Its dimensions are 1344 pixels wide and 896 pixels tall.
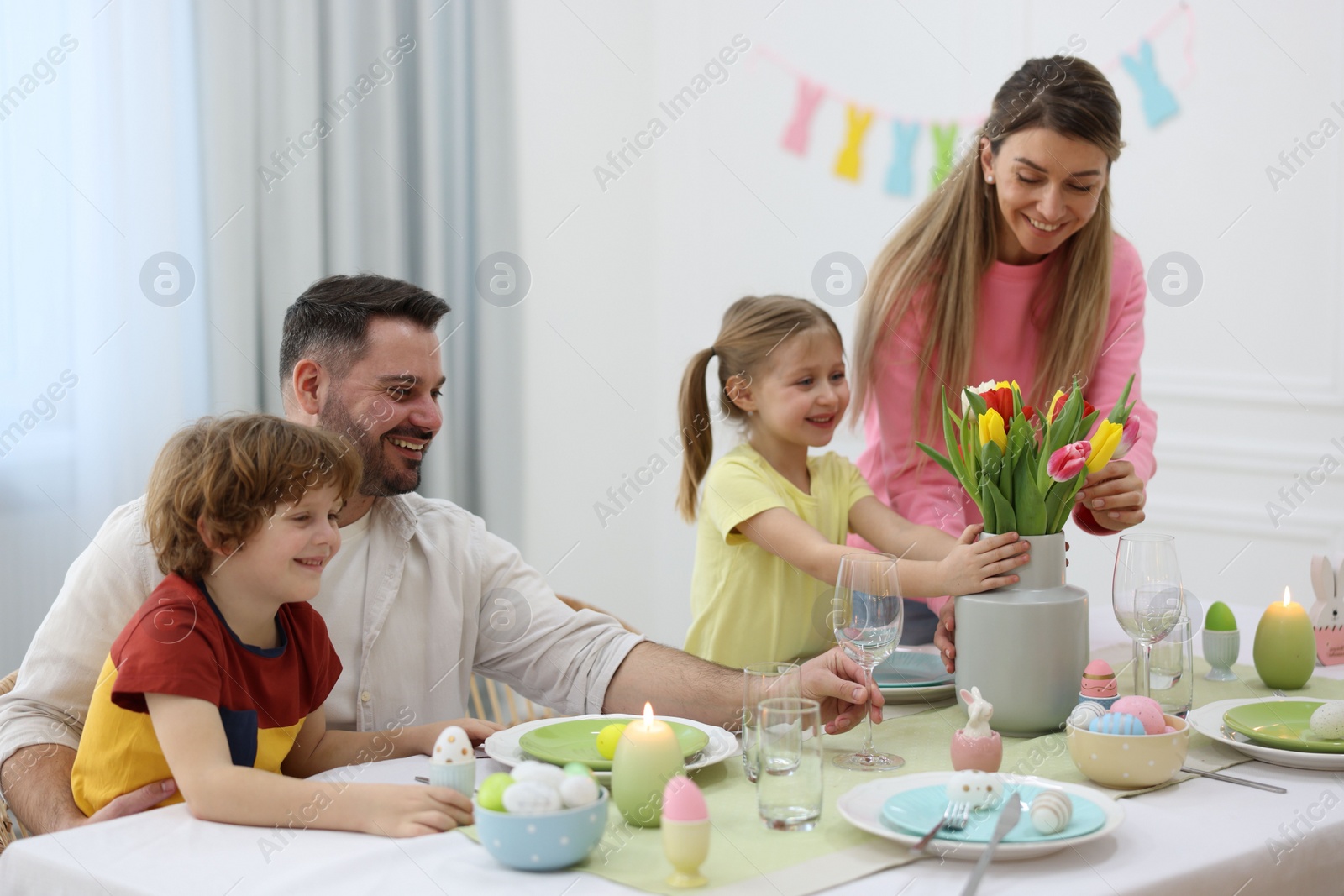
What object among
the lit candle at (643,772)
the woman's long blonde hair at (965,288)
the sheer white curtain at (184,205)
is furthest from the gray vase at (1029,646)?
the sheer white curtain at (184,205)

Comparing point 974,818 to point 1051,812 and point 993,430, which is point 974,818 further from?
point 993,430

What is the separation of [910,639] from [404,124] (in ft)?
7.39

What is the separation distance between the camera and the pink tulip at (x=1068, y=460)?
1.43 metres

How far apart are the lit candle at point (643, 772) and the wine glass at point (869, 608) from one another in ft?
0.98

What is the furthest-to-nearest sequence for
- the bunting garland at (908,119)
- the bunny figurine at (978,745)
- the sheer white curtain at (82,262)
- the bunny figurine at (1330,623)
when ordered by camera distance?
the bunting garland at (908,119) < the sheer white curtain at (82,262) < the bunny figurine at (1330,623) < the bunny figurine at (978,745)

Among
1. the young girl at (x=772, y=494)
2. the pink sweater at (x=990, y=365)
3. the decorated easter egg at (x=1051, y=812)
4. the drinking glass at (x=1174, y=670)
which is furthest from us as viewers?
the pink sweater at (x=990, y=365)

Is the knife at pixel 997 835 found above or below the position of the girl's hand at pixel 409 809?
above

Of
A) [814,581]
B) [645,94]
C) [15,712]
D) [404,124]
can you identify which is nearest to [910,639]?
[814,581]

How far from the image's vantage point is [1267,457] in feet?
10.2

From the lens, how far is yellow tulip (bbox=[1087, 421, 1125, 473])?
1491 mm

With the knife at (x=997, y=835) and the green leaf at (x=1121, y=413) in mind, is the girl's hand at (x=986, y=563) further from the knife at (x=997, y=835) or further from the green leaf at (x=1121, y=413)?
the knife at (x=997, y=835)

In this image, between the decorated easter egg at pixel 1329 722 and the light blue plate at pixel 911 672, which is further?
the light blue plate at pixel 911 672

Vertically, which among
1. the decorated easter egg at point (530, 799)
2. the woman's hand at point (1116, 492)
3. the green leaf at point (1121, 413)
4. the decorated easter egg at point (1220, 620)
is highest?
the green leaf at point (1121, 413)

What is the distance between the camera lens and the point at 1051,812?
1.08m
